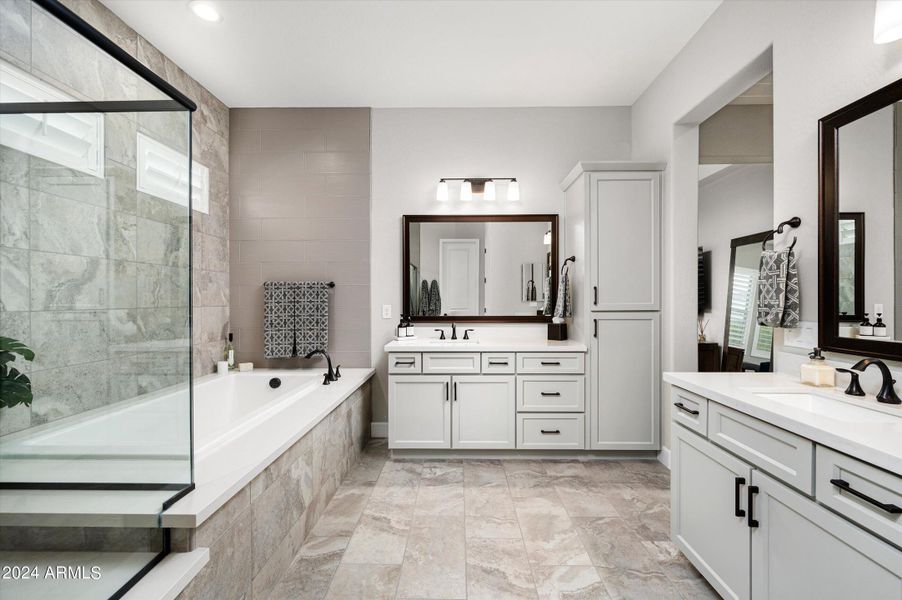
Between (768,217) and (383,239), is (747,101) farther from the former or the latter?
(383,239)

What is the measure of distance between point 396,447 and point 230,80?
9.77 feet

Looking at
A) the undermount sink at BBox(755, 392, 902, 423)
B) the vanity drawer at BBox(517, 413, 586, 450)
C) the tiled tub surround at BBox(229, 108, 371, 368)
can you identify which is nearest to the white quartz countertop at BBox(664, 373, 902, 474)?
the undermount sink at BBox(755, 392, 902, 423)

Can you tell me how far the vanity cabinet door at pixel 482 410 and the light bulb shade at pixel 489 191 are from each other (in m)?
1.50

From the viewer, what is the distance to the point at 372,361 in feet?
11.9

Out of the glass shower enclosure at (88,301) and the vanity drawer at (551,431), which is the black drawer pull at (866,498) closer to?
the glass shower enclosure at (88,301)

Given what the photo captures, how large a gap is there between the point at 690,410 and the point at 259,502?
1.75 metres

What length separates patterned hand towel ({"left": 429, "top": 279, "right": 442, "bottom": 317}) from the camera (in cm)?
362

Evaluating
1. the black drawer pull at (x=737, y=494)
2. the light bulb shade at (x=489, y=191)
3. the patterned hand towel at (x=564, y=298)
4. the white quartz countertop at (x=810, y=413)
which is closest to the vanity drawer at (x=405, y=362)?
the patterned hand towel at (x=564, y=298)

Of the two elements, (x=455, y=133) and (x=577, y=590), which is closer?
(x=577, y=590)

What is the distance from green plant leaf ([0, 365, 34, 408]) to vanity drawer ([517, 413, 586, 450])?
8.85 feet

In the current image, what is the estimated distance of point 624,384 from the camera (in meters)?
3.07

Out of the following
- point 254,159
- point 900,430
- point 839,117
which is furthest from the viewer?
point 254,159

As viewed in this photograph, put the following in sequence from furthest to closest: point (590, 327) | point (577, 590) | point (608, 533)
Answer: point (590, 327) < point (608, 533) < point (577, 590)

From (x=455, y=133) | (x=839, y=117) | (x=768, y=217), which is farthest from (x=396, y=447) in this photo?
(x=768, y=217)
